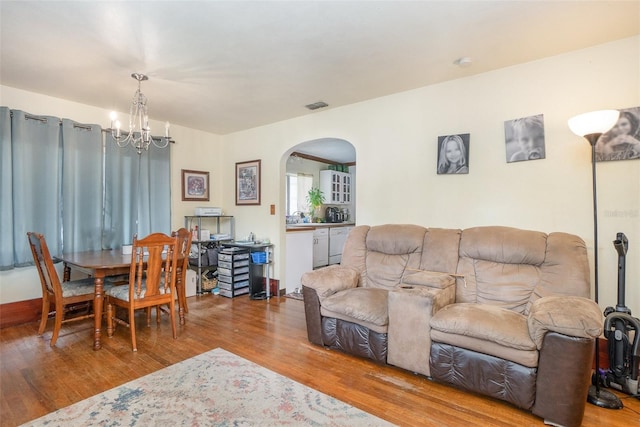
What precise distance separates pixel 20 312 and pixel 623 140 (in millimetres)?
5789

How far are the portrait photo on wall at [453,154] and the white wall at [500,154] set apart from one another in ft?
0.19

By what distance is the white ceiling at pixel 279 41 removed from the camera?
1.97 metres

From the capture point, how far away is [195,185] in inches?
195

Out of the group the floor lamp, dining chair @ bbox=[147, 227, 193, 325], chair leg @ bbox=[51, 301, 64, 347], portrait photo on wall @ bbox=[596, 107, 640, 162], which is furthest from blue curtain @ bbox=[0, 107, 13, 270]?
portrait photo on wall @ bbox=[596, 107, 640, 162]

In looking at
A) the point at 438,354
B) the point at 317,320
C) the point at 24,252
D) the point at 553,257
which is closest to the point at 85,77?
the point at 24,252

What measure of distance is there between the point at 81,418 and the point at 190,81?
110 inches

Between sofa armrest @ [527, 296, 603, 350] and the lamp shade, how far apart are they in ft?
3.79

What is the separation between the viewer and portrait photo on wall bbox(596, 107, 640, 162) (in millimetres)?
2258

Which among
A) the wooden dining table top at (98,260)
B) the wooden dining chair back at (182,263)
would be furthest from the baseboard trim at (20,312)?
the wooden dining chair back at (182,263)

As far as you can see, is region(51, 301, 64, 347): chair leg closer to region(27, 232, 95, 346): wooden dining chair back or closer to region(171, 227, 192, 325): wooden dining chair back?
region(27, 232, 95, 346): wooden dining chair back

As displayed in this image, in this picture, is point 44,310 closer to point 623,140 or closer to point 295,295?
point 295,295

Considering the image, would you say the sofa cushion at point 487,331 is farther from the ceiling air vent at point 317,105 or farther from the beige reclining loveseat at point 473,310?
the ceiling air vent at point 317,105


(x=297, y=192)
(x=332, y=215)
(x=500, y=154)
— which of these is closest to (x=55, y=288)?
(x=500, y=154)

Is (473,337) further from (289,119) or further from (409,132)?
(289,119)
